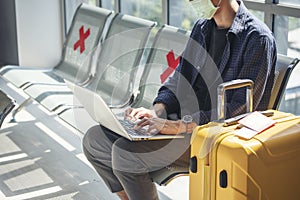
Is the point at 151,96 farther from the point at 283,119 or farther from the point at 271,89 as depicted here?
the point at 283,119

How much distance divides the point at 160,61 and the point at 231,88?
4.20 feet

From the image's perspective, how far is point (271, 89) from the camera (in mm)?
2637

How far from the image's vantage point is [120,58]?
3.92m

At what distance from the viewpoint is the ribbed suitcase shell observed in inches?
81.4

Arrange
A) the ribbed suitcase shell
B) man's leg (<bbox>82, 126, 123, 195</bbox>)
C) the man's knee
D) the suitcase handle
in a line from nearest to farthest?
the ribbed suitcase shell, the suitcase handle, the man's knee, man's leg (<bbox>82, 126, 123, 195</bbox>)

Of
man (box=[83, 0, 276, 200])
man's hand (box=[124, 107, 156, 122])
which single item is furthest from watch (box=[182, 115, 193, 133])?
man's hand (box=[124, 107, 156, 122])

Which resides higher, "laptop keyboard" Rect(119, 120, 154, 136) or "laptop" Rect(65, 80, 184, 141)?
"laptop" Rect(65, 80, 184, 141)

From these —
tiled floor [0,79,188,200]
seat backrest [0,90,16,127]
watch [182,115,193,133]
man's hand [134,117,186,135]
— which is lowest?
tiled floor [0,79,188,200]

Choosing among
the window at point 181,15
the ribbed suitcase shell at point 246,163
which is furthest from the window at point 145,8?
the ribbed suitcase shell at point 246,163

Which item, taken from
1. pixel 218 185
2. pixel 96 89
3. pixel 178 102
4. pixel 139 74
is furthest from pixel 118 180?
pixel 96 89

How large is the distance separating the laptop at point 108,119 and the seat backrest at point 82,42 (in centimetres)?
140

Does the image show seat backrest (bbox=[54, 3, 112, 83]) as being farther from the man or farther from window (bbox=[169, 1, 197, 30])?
the man

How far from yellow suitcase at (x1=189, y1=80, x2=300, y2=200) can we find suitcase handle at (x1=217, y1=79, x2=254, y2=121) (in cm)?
5

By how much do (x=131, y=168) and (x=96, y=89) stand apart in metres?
1.46
